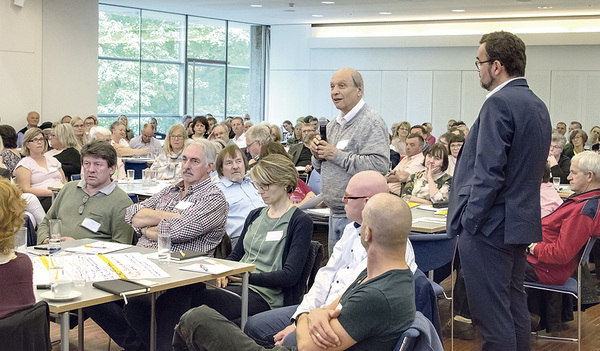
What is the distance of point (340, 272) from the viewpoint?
306 centimetres

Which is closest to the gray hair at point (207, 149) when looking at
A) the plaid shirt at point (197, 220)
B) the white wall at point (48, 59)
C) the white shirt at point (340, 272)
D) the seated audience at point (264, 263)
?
the plaid shirt at point (197, 220)

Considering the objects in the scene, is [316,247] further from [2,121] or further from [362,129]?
[2,121]

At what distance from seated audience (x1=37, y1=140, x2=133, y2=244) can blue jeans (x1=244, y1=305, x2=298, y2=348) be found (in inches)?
53.8

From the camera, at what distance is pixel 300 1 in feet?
49.0

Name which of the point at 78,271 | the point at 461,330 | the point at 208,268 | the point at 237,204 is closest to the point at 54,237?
the point at 78,271

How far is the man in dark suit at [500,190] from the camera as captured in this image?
10.2 feet

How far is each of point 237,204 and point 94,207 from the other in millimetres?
1007

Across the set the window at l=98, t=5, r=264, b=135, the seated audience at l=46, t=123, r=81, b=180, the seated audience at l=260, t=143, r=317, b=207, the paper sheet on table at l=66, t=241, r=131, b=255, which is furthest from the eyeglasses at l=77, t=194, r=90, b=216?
the window at l=98, t=5, r=264, b=135

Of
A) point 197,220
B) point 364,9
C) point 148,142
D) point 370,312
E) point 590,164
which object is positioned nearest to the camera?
point 370,312

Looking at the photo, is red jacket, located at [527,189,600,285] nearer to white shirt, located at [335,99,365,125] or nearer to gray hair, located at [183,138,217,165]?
white shirt, located at [335,99,365,125]

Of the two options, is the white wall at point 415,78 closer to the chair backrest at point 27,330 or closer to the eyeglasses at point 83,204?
the eyeglasses at point 83,204

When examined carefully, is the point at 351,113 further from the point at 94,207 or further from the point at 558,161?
the point at 558,161

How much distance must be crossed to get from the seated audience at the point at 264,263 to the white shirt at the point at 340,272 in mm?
464

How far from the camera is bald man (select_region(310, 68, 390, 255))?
4207mm
